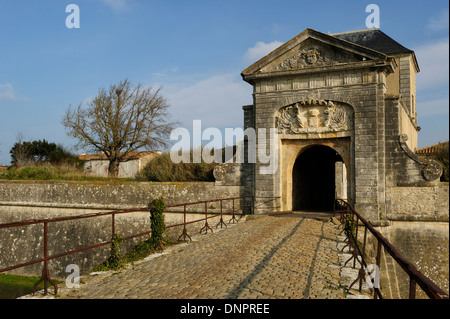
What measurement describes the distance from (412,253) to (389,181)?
2302 mm

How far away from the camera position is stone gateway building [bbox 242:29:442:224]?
39.0ft

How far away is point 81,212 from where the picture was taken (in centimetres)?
A: 1600

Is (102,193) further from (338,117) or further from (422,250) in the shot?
(422,250)

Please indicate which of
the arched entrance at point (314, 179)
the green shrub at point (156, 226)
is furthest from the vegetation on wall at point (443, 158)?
the green shrub at point (156, 226)

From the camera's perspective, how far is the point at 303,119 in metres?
13.0

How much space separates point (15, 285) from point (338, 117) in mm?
12843

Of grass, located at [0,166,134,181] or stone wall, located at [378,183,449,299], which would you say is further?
grass, located at [0,166,134,181]

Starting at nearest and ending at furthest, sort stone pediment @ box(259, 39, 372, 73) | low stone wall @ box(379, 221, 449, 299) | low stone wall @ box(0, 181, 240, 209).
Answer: low stone wall @ box(379, 221, 449, 299), stone pediment @ box(259, 39, 372, 73), low stone wall @ box(0, 181, 240, 209)

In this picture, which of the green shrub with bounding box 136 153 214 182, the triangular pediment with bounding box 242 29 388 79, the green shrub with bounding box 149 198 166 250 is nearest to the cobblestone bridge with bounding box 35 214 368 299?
the green shrub with bounding box 149 198 166 250

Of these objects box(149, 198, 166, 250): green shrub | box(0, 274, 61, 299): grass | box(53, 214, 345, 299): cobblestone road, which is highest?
box(149, 198, 166, 250): green shrub

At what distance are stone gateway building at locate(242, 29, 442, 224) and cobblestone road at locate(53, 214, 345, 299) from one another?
3543mm

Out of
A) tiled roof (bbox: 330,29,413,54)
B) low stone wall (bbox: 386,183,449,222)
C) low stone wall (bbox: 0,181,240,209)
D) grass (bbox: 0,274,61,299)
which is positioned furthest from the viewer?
tiled roof (bbox: 330,29,413,54)

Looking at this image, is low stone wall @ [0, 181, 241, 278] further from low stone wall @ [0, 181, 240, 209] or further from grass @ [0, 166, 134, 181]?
grass @ [0, 166, 134, 181]
